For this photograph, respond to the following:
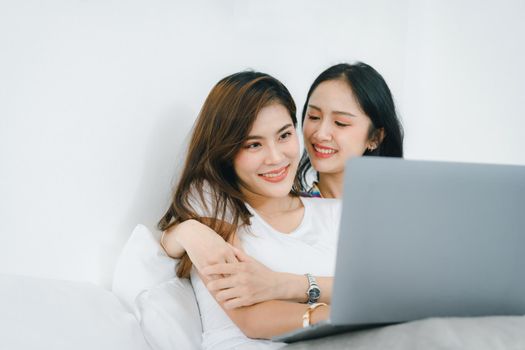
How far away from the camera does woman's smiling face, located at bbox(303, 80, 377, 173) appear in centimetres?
171

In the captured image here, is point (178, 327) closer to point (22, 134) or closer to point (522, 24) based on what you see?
point (22, 134)

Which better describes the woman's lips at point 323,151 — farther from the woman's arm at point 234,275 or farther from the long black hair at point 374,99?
the woman's arm at point 234,275

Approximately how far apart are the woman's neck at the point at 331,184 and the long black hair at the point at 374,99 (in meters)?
0.13

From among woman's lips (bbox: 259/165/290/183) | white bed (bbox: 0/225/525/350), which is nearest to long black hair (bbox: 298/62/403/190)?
woman's lips (bbox: 259/165/290/183)

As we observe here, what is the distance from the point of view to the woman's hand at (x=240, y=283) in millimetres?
1204

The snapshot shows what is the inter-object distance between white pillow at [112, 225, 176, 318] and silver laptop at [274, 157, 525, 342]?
568 millimetres

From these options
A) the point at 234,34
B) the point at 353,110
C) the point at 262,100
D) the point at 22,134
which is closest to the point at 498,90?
the point at 353,110

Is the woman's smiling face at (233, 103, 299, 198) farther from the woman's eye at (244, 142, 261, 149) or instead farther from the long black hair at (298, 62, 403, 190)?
the long black hair at (298, 62, 403, 190)

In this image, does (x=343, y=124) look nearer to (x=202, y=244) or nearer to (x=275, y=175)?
(x=275, y=175)

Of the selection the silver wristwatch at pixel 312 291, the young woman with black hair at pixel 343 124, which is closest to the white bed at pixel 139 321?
the young woman with black hair at pixel 343 124

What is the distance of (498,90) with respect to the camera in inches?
93.4

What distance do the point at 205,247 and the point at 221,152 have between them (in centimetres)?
29

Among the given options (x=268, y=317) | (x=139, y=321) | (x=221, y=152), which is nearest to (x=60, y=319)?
(x=139, y=321)

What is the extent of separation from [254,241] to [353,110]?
57 cm
